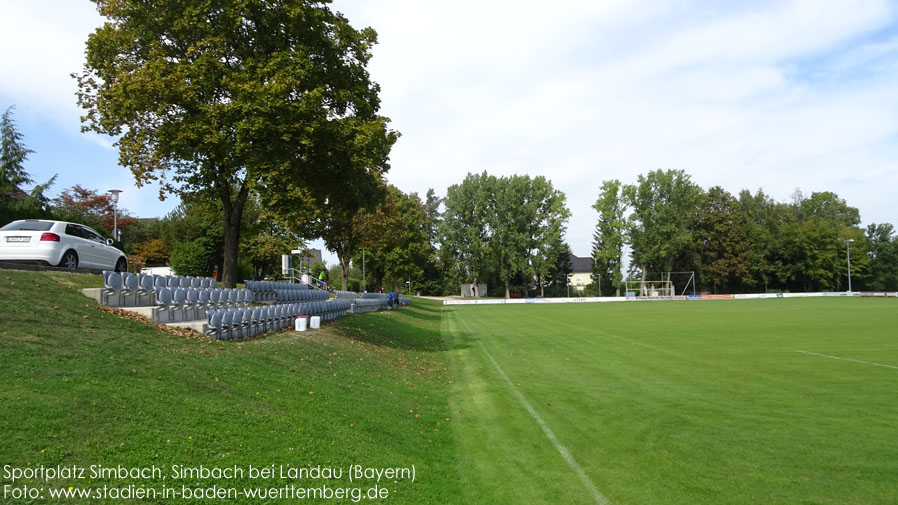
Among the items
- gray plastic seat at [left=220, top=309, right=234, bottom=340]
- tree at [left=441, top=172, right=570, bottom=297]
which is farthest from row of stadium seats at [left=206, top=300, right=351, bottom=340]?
tree at [left=441, top=172, right=570, bottom=297]

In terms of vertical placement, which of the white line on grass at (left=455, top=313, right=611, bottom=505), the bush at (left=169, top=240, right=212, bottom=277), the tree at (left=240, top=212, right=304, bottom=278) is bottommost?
the white line on grass at (left=455, top=313, right=611, bottom=505)

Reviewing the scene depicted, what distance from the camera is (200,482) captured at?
16.5ft

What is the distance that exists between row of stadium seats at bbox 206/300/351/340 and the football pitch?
229 inches

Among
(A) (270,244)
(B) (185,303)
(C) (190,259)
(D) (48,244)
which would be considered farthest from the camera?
(A) (270,244)

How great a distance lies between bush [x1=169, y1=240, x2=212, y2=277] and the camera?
35750 mm

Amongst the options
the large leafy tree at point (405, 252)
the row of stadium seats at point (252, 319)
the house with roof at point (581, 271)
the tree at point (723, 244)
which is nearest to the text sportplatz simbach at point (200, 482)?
the row of stadium seats at point (252, 319)

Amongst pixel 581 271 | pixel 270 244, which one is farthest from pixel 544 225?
pixel 270 244

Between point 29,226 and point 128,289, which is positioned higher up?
point 29,226

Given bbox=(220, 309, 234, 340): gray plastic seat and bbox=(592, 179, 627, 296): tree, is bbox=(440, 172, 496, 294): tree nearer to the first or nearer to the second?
bbox=(592, 179, 627, 296): tree

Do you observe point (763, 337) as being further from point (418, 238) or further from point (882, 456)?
point (418, 238)

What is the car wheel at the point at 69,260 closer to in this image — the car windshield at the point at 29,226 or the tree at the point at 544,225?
the car windshield at the point at 29,226

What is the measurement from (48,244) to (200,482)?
13447 millimetres

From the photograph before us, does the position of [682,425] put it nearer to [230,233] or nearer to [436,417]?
[436,417]

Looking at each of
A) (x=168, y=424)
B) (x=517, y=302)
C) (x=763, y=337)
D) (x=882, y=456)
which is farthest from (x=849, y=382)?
(x=517, y=302)
